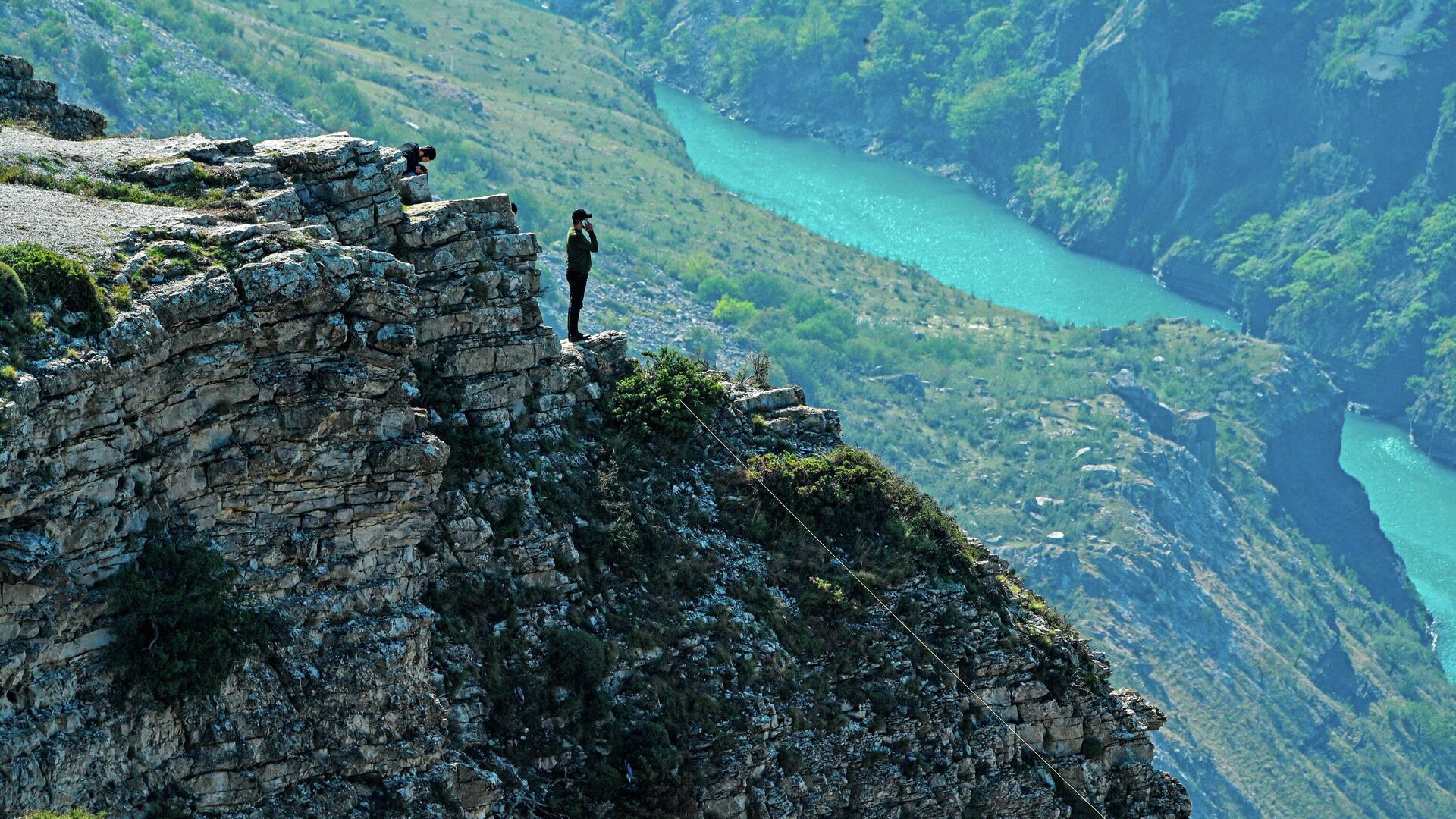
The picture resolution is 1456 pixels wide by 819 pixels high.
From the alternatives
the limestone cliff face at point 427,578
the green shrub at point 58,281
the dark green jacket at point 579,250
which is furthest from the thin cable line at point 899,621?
the green shrub at point 58,281

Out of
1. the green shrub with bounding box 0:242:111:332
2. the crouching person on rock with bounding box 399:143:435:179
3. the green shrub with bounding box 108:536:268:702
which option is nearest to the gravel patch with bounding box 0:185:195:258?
the green shrub with bounding box 0:242:111:332

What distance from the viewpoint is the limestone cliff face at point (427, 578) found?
23.7 meters

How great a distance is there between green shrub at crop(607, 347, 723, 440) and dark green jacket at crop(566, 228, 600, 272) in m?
1.91

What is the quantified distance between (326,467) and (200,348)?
7.53 feet

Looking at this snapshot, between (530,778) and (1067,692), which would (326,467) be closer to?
(530,778)

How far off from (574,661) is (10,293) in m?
9.50

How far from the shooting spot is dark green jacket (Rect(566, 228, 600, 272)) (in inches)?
1321

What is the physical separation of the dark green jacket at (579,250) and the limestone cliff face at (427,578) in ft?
4.37

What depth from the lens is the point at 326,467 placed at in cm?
2608

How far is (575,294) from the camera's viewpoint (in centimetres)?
3403

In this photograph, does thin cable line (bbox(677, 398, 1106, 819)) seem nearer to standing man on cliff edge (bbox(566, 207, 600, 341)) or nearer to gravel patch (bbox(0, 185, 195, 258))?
Result: standing man on cliff edge (bbox(566, 207, 600, 341))

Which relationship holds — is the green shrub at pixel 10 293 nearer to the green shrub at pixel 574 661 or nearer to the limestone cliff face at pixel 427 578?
the limestone cliff face at pixel 427 578

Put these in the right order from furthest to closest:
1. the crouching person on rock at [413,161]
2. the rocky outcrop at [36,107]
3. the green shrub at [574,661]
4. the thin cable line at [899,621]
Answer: the thin cable line at [899,621], the crouching person on rock at [413,161], the rocky outcrop at [36,107], the green shrub at [574,661]

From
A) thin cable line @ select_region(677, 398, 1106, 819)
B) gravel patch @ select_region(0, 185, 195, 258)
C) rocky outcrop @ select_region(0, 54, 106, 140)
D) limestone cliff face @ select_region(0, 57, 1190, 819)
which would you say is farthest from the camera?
thin cable line @ select_region(677, 398, 1106, 819)
